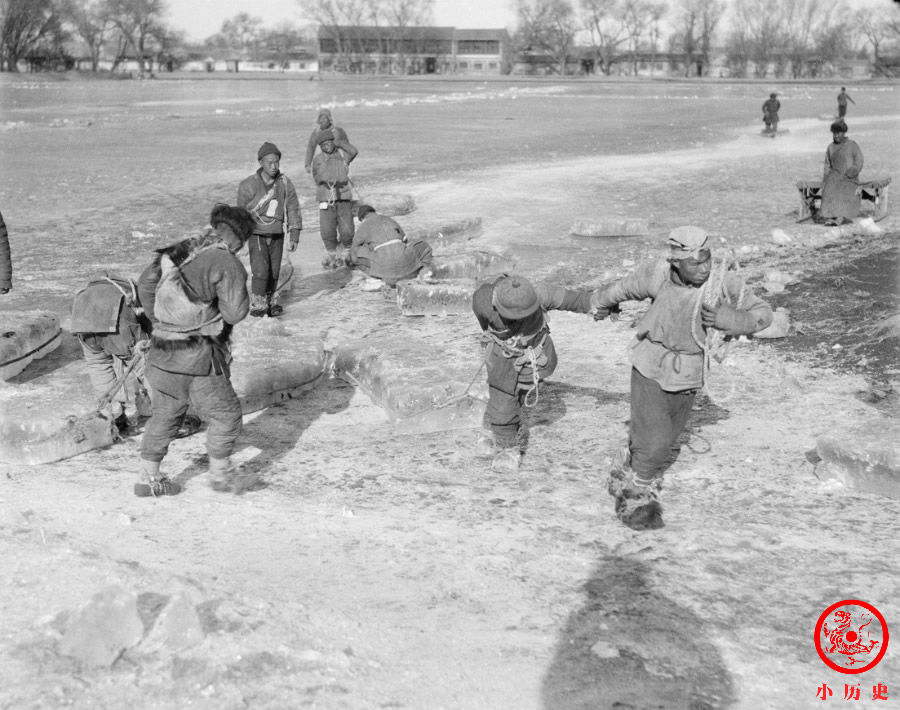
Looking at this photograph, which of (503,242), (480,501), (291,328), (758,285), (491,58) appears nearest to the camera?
(480,501)

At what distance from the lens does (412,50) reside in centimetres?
10450

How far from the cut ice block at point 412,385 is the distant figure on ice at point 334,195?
2765 mm

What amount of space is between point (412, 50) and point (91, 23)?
3408 centimetres

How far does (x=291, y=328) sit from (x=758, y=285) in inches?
170

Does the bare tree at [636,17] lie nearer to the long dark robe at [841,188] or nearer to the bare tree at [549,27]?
the bare tree at [549,27]

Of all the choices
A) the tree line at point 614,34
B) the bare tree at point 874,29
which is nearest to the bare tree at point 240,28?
the tree line at point 614,34

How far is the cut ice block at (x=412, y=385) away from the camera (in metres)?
5.64

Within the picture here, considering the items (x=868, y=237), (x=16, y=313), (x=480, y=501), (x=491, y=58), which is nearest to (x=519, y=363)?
(x=480, y=501)

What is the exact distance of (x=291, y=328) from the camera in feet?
25.4

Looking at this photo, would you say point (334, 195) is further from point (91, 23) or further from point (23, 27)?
point (91, 23)

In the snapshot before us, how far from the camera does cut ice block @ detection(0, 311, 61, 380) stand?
6117mm

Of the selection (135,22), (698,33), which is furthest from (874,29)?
(135,22)

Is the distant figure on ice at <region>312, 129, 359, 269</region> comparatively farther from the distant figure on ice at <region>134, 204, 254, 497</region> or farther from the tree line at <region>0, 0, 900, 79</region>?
the tree line at <region>0, 0, 900, 79</region>

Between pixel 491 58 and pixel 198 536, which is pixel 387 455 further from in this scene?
pixel 491 58
